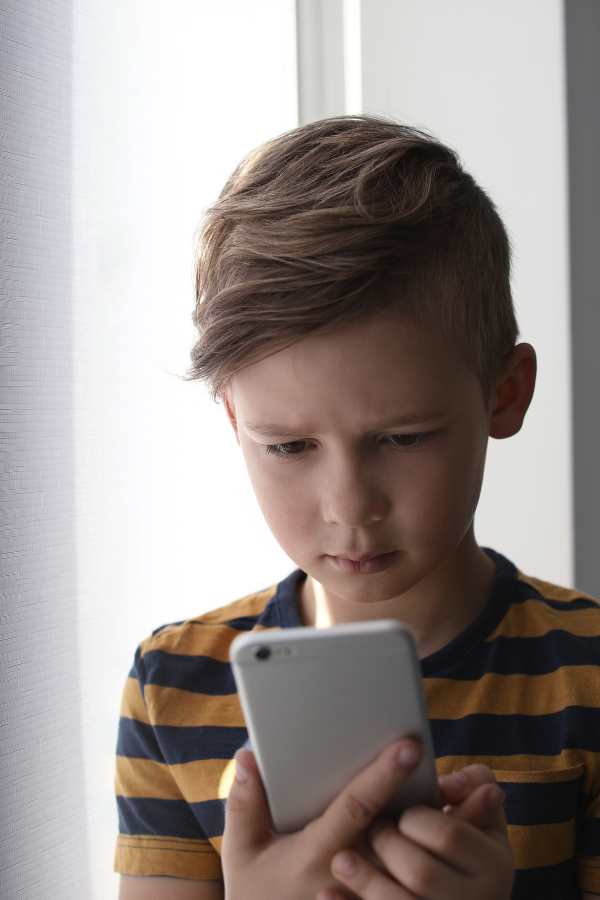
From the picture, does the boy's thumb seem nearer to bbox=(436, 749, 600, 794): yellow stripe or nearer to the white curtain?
bbox=(436, 749, 600, 794): yellow stripe

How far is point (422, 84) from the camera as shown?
3.93 ft

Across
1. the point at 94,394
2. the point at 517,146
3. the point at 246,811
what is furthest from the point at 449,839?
the point at 517,146

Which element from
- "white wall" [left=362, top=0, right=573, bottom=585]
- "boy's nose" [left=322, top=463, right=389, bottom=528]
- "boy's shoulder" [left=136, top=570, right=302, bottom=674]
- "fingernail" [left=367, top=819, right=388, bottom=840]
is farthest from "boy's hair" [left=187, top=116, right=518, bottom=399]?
"white wall" [left=362, top=0, right=573, bottom=585]

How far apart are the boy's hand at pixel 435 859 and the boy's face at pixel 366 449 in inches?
7.6

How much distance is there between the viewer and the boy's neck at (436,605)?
2.31 ft

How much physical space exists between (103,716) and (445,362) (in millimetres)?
498

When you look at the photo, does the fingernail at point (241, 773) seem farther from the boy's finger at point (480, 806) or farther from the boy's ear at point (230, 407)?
the boy's ear at point (230, 407)

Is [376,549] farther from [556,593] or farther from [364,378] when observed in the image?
[556,593]

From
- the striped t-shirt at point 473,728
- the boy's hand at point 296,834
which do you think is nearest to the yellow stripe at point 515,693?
the striped t-shirt at point 473,728

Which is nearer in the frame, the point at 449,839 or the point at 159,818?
the point at 449,839

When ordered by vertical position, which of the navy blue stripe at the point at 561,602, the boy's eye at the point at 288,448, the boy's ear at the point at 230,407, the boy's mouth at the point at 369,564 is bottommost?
the navy blue stripe at the point at 561,602

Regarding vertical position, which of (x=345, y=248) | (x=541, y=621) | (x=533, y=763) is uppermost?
(x=345, y=248)

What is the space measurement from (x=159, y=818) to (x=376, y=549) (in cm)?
36

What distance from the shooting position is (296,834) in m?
0.47
